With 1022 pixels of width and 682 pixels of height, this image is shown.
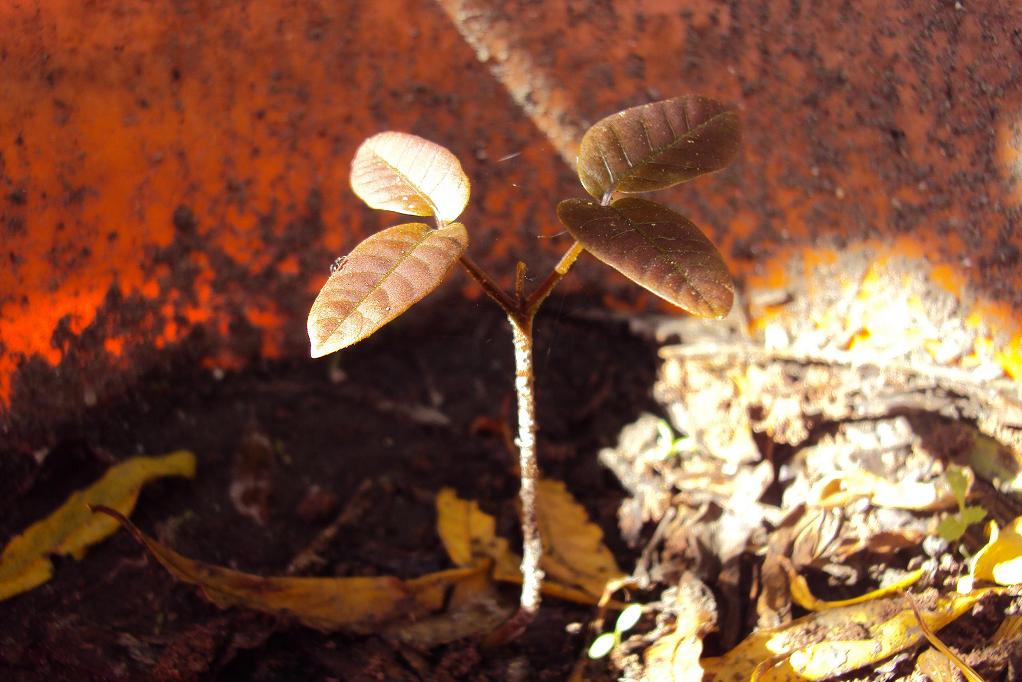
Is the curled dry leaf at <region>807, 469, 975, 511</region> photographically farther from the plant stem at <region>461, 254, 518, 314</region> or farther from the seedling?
the plant stem at <region>461, 254, 518, 314</region>

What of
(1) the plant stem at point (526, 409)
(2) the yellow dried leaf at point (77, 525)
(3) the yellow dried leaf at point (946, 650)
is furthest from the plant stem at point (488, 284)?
(2) the yellow dried leaf at point (77, 525)

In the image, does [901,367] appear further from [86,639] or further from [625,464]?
[86,639]

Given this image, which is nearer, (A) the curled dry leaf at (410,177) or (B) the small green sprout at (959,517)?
(A) the curled dry leaf at (410,177)

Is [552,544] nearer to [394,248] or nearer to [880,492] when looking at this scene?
[880,492]

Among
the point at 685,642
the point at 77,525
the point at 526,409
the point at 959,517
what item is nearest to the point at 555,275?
the point at 526,409

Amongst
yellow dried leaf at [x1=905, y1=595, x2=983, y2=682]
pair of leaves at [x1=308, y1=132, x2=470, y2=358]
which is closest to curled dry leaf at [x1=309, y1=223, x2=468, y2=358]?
pair of leaves at [x1=308, y1=132, x2=470, y2=358]

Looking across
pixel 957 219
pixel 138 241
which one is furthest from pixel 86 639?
pixel 957 219

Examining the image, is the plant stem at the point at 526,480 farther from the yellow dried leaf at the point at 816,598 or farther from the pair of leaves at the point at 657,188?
the yellow dried leaf at the point at 816,598

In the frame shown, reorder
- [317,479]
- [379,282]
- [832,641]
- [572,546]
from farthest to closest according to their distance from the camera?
[317,479] → [572,546] → [832,641] → [379,282]
